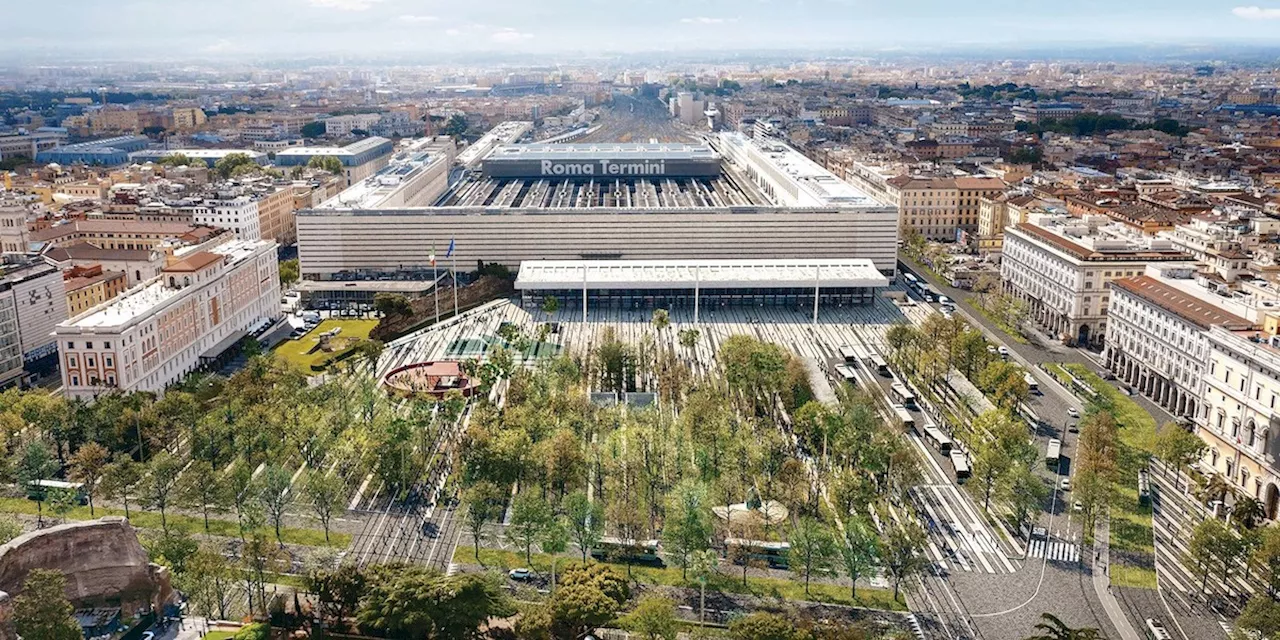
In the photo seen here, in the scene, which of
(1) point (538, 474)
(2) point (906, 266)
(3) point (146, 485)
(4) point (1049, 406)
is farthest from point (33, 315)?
(2) point (906, 266)

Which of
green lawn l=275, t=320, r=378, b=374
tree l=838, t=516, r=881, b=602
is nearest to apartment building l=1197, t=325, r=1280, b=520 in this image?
tree l=838, t=516, r=881, b=602

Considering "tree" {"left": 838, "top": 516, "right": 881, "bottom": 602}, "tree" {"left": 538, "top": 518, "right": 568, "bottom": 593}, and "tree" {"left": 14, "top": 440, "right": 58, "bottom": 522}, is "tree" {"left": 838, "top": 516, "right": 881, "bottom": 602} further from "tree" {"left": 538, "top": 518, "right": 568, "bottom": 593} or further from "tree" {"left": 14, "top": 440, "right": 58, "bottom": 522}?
"tree" {"left": 14, "top": 440, "right": 58, "bottom": 522}

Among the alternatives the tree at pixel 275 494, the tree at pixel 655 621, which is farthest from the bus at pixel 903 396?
the tree at pixel 275 494

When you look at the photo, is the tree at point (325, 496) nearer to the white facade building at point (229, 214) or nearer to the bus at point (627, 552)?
the bus at point (627, 552)

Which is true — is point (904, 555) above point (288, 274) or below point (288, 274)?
below

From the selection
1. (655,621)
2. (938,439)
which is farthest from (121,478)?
(938,439)

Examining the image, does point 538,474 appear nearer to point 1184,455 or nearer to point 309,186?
point 1184,455

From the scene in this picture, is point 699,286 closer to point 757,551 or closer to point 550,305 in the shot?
point 550,305
